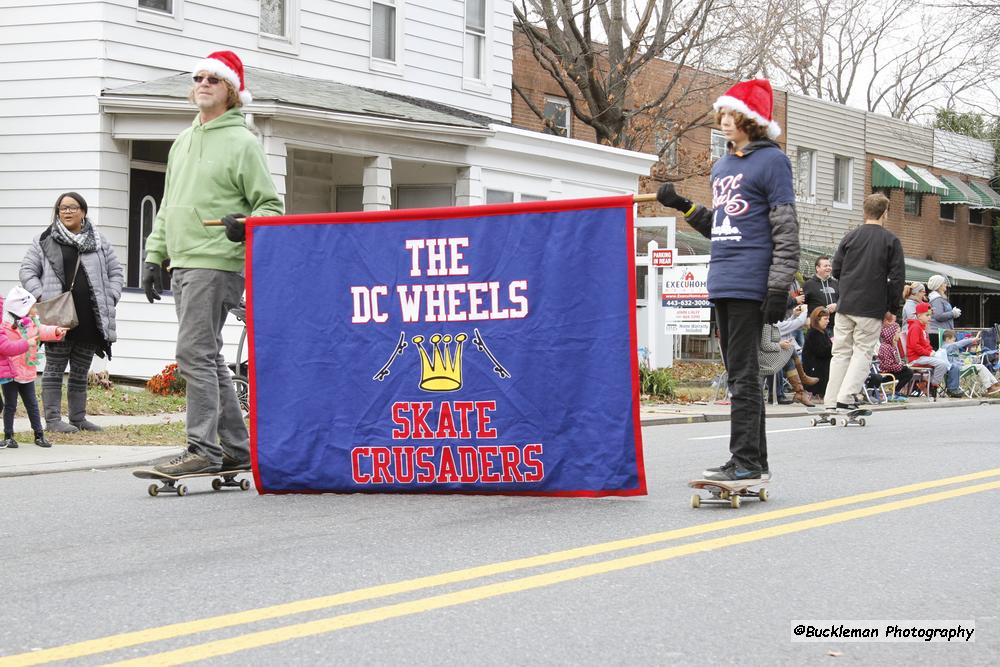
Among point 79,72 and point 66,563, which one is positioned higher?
point 79,72

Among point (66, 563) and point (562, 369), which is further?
point (562, 369)

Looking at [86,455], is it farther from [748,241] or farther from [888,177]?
[888,177]

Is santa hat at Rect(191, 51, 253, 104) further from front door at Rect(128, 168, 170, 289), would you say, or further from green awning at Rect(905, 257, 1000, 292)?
green awning at Rect(905, 257, 1000, 292)

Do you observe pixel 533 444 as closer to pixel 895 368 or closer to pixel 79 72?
pixel 79 72

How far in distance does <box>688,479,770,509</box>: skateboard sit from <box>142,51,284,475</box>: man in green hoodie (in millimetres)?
2646

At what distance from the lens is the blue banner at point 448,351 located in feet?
23.7

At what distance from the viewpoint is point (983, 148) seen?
47.4m

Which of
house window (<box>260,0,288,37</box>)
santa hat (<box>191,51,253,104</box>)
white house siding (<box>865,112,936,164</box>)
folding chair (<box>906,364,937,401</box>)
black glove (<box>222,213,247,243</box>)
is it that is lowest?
folding chair (<box>906,364,937,401</box>)

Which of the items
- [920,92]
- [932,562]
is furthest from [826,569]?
[920,92]

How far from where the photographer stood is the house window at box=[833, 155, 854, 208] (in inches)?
1613

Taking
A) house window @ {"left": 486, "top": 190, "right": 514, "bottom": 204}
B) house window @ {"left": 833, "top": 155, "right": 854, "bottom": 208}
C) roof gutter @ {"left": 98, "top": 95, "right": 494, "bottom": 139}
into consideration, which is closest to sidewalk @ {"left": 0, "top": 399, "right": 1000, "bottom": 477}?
roof gutter @ {"left": 98, "top": 95, "right": 494, "bottom": 139}

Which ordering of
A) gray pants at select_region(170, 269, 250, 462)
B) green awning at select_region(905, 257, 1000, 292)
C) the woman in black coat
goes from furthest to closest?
green awning at select_region(905, 257, 1000, 292), the woman in black coat, gray pants at select_region(170, 269, 250, 462)

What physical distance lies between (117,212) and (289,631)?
572 inches

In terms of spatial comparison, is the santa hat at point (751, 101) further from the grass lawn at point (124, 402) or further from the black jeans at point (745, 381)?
the grass lawn at point (124, 402)
